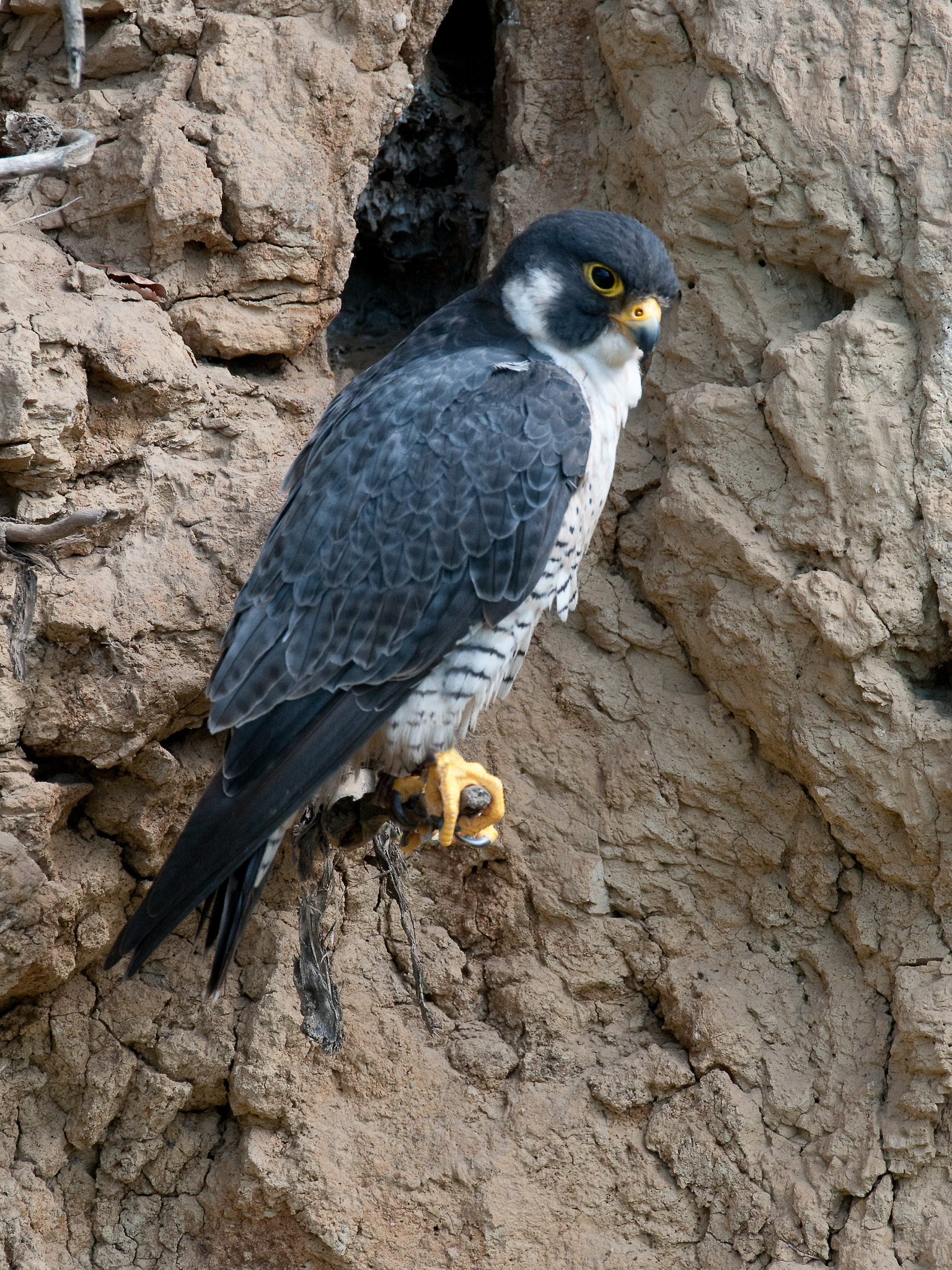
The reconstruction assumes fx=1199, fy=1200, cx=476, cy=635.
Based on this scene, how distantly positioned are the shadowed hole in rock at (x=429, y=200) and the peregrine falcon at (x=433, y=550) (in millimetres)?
1551

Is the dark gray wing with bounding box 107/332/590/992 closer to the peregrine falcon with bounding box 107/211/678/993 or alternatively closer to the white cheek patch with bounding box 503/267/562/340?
the peregrine falcon with bounding box 107/211/678/993

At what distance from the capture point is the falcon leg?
3.28 m

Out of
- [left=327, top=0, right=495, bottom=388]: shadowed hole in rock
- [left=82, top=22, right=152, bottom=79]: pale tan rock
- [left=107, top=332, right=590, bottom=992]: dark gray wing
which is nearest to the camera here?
[left=107, top=332, right=590, bottom=992]: dark gray wing

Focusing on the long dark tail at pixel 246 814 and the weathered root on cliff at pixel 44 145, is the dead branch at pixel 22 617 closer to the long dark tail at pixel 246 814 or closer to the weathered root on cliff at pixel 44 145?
the long dark tail at pixel 246 814

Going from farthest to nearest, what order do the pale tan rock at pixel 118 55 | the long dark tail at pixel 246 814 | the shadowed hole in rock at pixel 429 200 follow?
the shadowed hole in rock at pixel 429 200
the pale tan rock at pixel 118 55
the long dark tail at pixel 246 814

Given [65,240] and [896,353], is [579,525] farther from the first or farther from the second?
[65,240]

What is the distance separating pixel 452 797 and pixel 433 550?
674mm

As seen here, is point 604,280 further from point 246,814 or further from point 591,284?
point 246,814

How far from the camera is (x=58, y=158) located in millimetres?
3420

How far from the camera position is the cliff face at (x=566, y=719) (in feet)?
11.4

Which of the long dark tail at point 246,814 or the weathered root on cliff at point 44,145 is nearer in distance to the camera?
the long dark tail at point 246,814

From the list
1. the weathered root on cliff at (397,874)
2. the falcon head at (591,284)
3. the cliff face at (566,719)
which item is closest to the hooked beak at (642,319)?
the falcon head at (591,284)

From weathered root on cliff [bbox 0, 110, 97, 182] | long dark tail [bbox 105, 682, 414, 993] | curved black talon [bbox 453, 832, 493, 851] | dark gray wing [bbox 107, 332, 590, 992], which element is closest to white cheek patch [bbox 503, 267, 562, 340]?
dark gray wing [bbox 107, 332, 590, 992]

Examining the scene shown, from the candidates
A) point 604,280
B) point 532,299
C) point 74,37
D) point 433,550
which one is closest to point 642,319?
point 604,280
